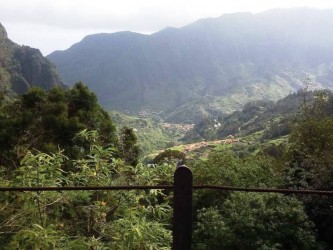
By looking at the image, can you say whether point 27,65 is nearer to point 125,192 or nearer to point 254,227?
point 254,227

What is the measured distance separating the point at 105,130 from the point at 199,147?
6574cm

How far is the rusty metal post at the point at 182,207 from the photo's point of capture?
2174 millimetres

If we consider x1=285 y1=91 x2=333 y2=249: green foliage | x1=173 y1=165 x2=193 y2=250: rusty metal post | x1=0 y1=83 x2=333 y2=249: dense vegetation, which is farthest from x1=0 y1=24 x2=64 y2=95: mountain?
x1=173 y1=165 x2=193 y2=250: rusty metal post

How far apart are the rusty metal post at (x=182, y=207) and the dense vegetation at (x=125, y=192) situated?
5.09 feet

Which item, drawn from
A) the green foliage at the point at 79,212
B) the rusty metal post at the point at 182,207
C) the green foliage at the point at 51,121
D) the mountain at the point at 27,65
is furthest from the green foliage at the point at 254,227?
the mountain at the point at 27,65

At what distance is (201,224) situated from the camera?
36.3 ft

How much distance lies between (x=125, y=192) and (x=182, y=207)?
8.20 ft

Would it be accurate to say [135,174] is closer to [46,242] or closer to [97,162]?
[97,162]

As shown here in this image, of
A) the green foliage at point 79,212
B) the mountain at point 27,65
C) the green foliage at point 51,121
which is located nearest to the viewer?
the green foliage at point 79,212

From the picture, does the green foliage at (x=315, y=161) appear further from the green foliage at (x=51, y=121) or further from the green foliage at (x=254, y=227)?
the green foliage at (x=51, y=121)

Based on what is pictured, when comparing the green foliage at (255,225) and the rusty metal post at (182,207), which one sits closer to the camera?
the rusty metal post at (182,207)

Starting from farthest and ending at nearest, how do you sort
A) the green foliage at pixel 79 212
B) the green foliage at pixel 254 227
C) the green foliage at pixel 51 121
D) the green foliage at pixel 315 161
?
the green foliage at pixel 51 121
the green foliage at pixel 315 161
the green foliage at pixel 254 227
the green foliage at pixel 79 212

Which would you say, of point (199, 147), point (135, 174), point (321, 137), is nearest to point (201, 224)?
point (135, 174)

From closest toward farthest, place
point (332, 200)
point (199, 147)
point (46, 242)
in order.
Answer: point (46, 242), point (332, 200), point (199, 147)
